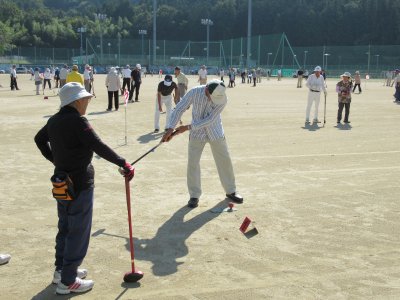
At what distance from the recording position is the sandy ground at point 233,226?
5.00 metres

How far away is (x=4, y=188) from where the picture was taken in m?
8.59

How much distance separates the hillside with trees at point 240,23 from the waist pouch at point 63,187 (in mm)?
108365

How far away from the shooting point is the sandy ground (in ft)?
16.4

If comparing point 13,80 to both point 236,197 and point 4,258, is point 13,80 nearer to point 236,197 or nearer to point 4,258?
point 236,197

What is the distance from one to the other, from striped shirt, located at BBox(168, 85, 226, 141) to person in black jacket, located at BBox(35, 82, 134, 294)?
8.75 ft

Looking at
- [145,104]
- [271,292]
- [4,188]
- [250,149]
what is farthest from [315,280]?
[145,104]

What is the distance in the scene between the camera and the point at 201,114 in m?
7.40

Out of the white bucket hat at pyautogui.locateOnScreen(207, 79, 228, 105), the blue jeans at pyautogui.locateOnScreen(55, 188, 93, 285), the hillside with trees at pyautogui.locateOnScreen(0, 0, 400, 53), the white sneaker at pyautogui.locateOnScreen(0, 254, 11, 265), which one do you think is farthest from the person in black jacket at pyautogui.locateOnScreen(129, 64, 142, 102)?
the hillside with trees at pyautogui.locateOnScreen(0, 0, 400, 53)

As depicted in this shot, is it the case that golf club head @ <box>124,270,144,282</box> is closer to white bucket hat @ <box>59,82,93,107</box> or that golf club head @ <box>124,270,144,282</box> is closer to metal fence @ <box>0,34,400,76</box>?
white bucket hat @ <box>59,82,93,107</box>

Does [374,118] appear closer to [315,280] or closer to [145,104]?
[145,104]

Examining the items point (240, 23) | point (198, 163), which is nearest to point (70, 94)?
point (198, 163)

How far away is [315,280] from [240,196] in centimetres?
287

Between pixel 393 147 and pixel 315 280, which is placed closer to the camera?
pixel 315 280

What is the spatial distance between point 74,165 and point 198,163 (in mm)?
3168
